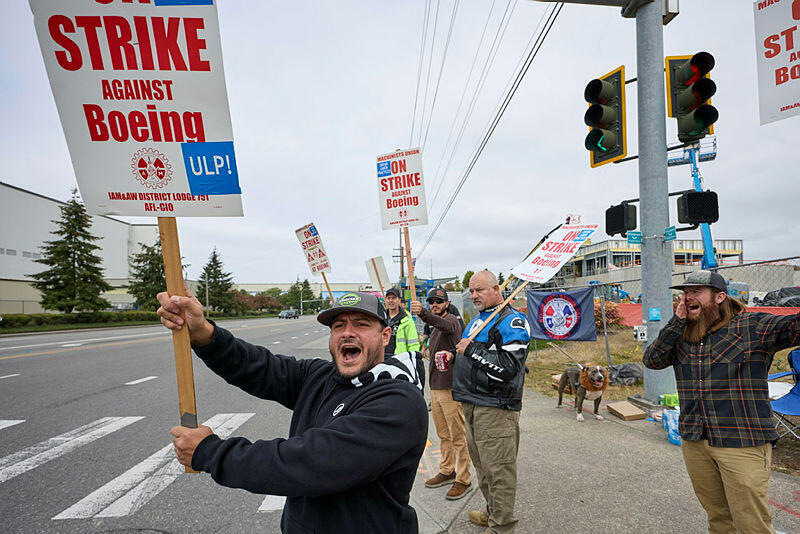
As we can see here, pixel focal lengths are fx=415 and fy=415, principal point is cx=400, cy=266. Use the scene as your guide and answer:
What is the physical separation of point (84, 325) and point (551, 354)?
3628 centimetres

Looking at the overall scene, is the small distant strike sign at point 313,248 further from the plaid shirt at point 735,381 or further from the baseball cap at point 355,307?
the plaid shirt at point 735,381

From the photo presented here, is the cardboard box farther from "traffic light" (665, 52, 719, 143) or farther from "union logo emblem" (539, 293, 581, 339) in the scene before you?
"traffic light" (665, 52, 719, 143)

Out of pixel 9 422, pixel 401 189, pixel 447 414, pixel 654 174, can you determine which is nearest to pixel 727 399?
pixel 447 414

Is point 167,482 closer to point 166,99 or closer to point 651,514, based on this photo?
point 166,99

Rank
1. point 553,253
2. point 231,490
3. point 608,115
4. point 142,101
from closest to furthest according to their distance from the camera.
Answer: point 142,101 → point 553,253 → point 231,490 → point 608,115

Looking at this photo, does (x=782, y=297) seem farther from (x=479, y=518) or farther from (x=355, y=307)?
(x=355, y=307)

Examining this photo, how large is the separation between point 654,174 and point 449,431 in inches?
196

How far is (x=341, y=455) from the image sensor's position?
1.39m

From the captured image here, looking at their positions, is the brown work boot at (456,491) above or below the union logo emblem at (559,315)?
below

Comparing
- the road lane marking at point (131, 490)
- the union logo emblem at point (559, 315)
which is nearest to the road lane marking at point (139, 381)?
the road lane marking at point (131, 490)

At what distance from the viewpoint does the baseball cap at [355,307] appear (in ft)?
6.29

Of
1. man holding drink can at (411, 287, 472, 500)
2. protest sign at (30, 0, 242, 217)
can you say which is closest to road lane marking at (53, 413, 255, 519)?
man holding drink can at (411, 287, 472, 500)

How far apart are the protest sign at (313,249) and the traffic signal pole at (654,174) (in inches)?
196

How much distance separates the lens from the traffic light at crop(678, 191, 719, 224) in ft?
16.2
